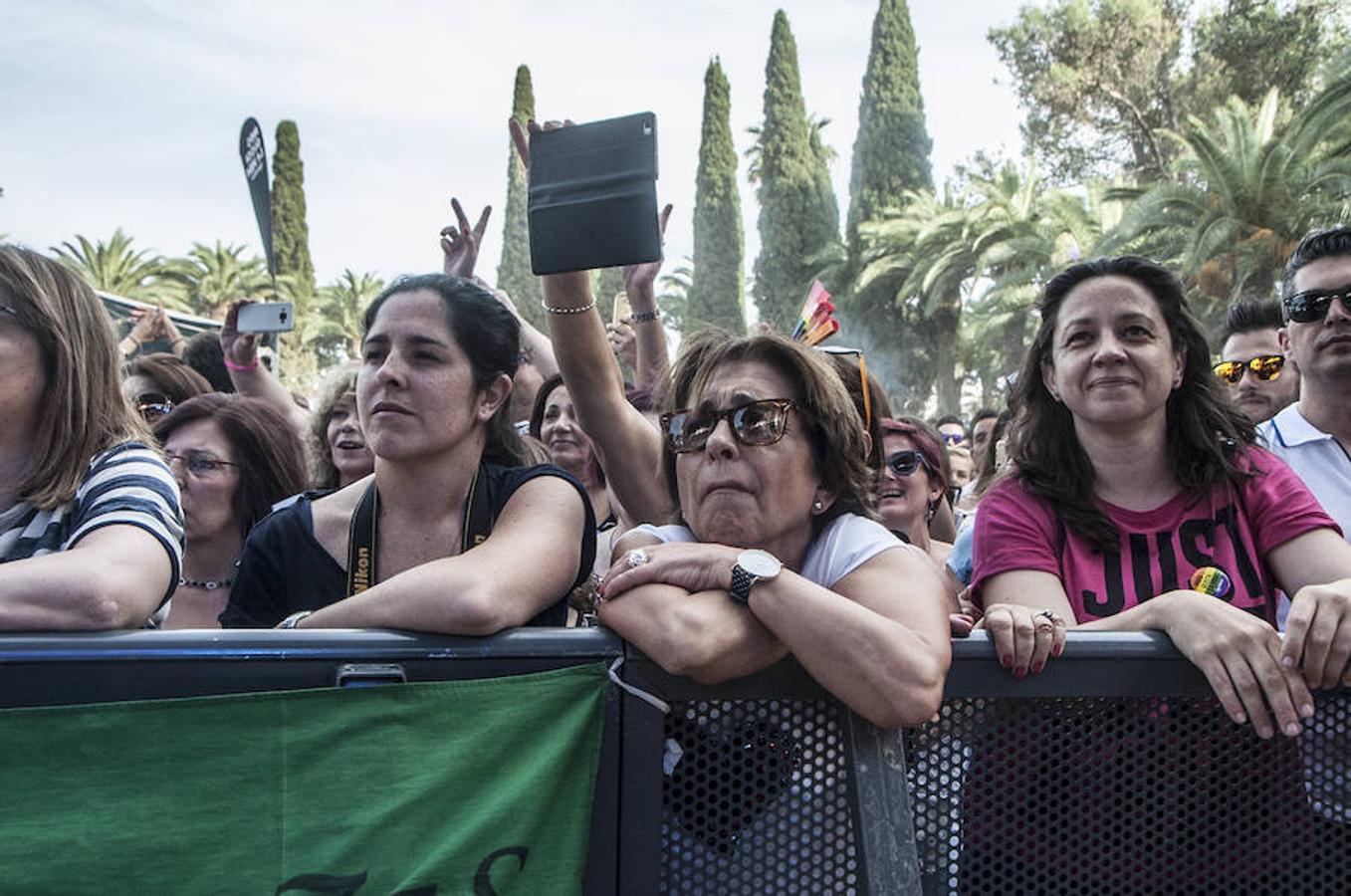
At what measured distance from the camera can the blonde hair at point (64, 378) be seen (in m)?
2.22

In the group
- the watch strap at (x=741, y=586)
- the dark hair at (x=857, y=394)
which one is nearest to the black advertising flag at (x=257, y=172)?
the dark hair at (x=857, y=394)

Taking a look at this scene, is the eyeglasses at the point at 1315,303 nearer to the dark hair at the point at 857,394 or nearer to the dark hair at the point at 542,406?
the dark hair at the point at 857,394

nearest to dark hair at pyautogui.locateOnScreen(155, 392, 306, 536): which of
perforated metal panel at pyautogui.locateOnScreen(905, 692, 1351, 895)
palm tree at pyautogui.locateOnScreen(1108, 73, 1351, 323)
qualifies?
perforated metal panel at pyautogui.locateOnScreen(905, 692, 1351, 895)

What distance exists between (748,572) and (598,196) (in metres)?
0.99

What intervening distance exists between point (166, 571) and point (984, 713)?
1446 mm

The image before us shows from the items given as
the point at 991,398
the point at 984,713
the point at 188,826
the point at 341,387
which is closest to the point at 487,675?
the point at 188,826

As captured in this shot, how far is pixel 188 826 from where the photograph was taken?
65.2 inches

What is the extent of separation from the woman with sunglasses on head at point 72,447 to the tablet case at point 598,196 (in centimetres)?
93

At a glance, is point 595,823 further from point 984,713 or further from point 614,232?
point 614,232

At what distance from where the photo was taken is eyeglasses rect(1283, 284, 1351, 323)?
3094 millimetres

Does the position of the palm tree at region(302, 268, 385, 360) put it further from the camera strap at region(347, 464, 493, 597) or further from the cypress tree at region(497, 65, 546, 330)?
the camera strap at region(347, 464, 493, 597)

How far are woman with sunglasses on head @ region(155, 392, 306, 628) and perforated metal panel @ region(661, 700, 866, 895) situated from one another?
1828 millimetres

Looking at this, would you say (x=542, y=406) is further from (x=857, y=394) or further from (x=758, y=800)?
(x=758, y=800)

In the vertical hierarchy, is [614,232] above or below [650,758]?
above
